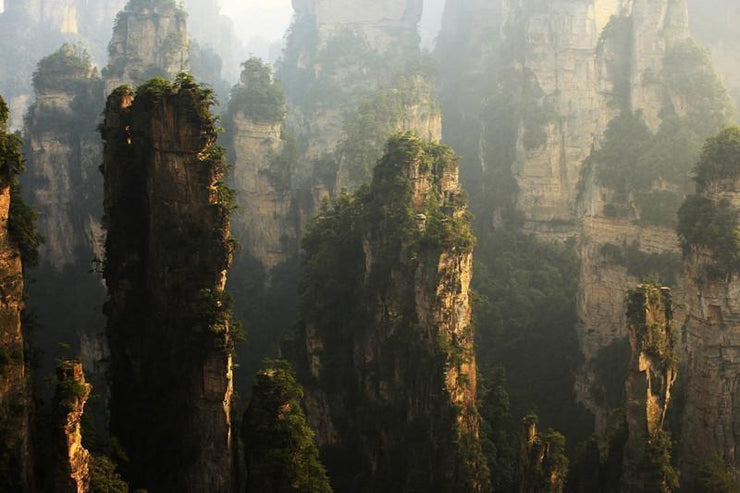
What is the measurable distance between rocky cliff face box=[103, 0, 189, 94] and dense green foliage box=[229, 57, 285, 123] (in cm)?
599

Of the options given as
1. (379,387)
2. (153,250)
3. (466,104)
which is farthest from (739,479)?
(466,104)

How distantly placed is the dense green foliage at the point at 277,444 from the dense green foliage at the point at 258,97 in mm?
29439

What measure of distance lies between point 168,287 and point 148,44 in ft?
115

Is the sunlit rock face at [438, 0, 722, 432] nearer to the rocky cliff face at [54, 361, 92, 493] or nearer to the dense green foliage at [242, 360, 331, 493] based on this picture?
the dense green foliage at [242, 360, 331, 493]

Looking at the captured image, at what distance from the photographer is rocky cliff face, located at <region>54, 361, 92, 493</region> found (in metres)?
18.9

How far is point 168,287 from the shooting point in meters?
25.4

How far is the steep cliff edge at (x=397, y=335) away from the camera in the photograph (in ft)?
96.7

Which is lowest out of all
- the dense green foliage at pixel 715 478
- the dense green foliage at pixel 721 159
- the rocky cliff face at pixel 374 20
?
the dense green foliage at pixel 715 478

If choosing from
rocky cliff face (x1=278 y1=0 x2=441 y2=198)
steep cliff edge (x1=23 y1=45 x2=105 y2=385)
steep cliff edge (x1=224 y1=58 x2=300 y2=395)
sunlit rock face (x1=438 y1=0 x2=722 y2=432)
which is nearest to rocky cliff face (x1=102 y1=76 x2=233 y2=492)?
sunlit rock face (x1=438 y1=0 x2=722 y2=432)

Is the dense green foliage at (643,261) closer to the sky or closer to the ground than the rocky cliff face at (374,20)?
closer to the ground

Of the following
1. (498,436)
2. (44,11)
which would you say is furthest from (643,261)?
(44,11)

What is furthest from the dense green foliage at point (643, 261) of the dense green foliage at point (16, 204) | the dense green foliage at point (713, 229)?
the dense green foliage at point (16, 204)

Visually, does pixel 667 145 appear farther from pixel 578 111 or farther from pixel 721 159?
pixel 578 111

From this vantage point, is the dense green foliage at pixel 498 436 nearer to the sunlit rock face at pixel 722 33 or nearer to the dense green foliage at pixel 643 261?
the dense green foliage at pixel 643 261
